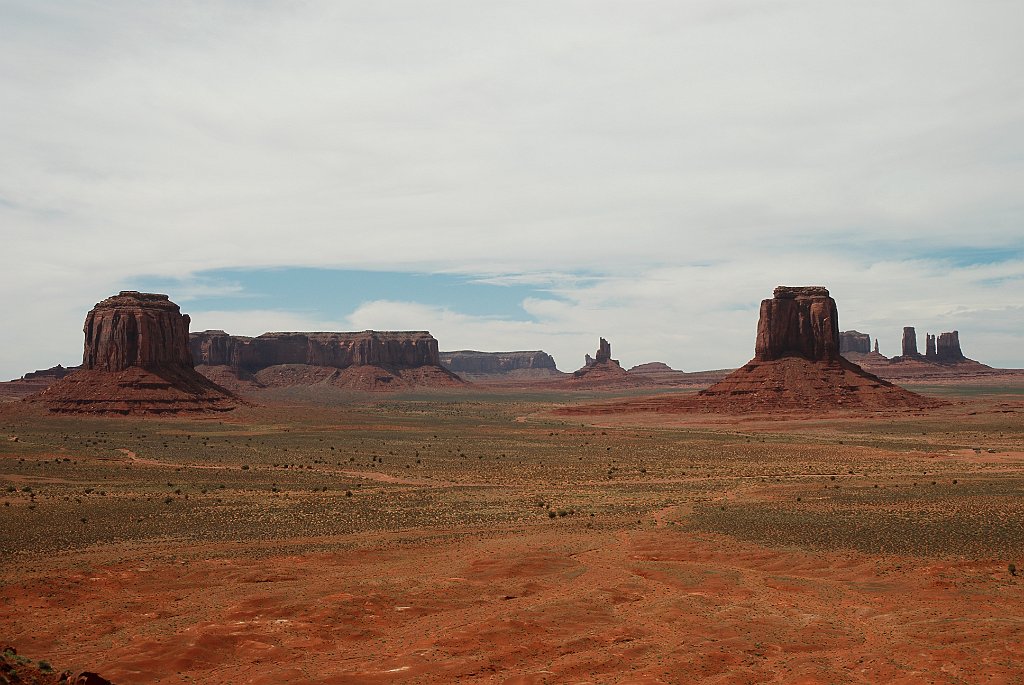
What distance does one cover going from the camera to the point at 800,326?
120000 mm

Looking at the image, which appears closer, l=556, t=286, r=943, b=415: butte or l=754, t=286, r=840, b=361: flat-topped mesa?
l=556, t=286, r=943, b=415: butte

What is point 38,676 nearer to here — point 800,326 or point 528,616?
point 528,616

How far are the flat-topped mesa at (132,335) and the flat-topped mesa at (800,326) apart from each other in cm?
8837

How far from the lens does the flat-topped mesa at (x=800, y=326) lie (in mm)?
118938

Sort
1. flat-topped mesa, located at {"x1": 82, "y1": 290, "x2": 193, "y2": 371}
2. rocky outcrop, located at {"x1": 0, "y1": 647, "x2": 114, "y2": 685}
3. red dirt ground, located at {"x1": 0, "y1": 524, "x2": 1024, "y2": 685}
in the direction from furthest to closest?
flat-topped mesa, located at {"x1": 82, "y1": 290, "x2": 193, "y2": 371}, red dirt ground, located at {"x1": 0, "y1": 524, "x2": 1024, "y2": 685}, rocky outcrop, located at {"x1": 0, "y1": 647, "x2": 114, "y2": 685}

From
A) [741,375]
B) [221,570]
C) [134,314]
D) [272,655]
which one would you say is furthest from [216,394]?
[272,655]

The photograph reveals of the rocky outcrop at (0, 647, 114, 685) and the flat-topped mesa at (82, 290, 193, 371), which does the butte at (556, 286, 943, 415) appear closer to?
the flat-topped mesa at (82, 290, 193, 371)

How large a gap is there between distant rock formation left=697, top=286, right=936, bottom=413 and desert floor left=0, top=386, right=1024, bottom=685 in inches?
2037

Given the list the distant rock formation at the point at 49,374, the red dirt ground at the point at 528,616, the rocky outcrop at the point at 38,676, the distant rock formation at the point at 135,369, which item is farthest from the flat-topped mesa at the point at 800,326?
the distant rock formation at the point at 49,374

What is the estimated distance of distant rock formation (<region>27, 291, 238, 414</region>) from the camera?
106250 millimetres

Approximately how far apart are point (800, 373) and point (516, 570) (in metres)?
98.6

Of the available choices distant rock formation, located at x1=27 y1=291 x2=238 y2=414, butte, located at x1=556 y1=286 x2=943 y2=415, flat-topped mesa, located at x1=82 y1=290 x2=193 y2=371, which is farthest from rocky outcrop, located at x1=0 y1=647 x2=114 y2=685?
flat-topped mesa, located at x1=82 y1=290 x2=193 y2=371

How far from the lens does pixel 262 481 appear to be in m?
46.6

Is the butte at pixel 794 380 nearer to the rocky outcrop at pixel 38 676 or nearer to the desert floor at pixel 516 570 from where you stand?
the desert floor at pixel 516 570
